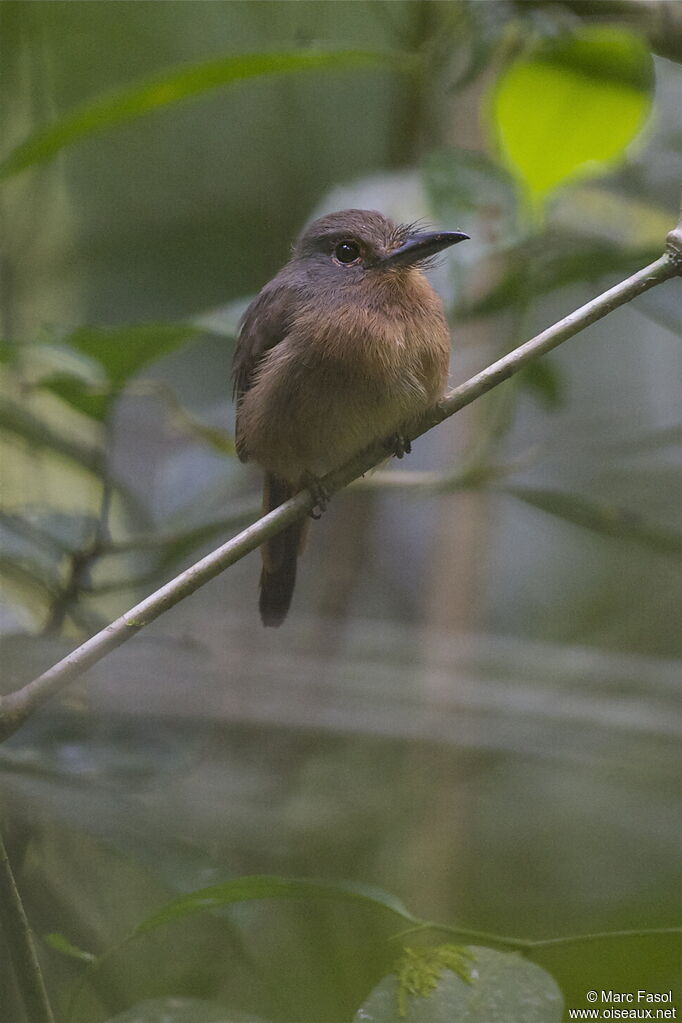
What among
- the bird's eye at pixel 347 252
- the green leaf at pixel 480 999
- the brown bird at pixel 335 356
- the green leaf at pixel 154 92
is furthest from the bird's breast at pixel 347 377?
the green leaf at pixel 480 999

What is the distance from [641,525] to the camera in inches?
87.0

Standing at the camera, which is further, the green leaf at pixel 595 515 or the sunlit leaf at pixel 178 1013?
the green leaf at pixel 595 515

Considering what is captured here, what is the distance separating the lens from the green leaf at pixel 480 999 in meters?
0.97

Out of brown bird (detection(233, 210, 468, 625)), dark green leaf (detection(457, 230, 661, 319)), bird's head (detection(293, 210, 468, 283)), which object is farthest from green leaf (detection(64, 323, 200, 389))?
dark green leaf (detection(457, 230, 661, 319))

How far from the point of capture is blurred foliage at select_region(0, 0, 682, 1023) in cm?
134

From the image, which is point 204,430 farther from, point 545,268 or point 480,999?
point 480,999

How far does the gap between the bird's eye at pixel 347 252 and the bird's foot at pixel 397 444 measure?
1.05 feet

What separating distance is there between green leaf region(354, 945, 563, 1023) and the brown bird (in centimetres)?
78

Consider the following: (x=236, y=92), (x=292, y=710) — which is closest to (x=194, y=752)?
(x=292, y=710)

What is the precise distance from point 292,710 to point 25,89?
1.72m

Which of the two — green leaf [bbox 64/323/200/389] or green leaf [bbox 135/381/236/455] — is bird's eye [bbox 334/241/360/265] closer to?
green leaf [bbox 64/323/200/389]

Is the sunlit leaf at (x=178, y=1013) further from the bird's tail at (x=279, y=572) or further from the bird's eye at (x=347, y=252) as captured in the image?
the bird's eye at (x=347, y=252)

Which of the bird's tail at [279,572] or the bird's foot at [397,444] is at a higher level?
the bird's foot at [397,444]

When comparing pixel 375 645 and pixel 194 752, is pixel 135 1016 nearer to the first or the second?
pixel 194 752
